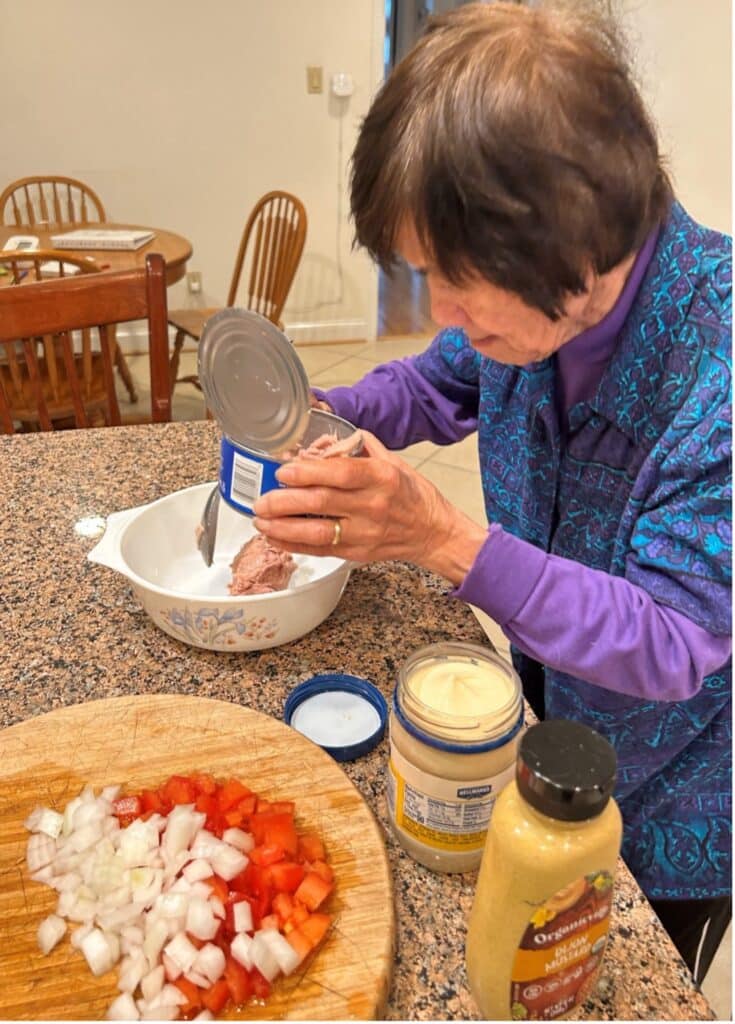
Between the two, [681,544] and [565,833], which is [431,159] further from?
[565,833]

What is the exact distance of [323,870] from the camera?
68 cm

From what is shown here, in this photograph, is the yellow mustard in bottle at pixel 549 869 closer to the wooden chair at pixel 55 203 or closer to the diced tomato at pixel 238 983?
the diced tomato at pixel 238 983

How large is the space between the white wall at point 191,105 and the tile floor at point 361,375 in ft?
1.93

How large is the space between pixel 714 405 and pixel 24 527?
3.15 feet

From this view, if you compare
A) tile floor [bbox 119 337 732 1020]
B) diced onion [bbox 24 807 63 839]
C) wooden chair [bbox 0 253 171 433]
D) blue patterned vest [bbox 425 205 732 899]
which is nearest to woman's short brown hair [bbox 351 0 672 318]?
blue patterned vest [bbox 425 205 732 899]

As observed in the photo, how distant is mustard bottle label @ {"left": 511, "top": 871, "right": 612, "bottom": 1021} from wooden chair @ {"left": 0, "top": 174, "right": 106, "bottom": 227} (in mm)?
3853

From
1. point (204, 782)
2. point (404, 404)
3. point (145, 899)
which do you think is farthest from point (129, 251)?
point (145, 899)

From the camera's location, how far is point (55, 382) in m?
2.60

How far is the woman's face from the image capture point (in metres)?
0.75

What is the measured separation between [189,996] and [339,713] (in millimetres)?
330

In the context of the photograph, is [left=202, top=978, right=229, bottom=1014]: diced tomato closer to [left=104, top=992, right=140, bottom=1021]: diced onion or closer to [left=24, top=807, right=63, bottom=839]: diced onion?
[left=104, top=992, right=140, bottom=1021]: diced onion

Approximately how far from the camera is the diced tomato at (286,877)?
2.21 feet

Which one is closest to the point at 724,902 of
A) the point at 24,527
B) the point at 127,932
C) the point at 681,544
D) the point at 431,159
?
the point at 681,544

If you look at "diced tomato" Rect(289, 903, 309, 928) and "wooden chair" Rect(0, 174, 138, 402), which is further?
"wooden chair" Rect(0, 174, 138, 402)
